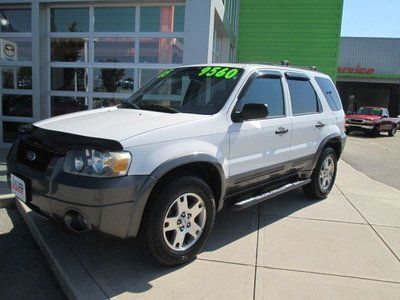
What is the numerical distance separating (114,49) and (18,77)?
2409 millimetres

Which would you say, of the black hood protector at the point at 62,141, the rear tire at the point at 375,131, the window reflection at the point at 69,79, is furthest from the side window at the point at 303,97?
the rear tire at the point at 375,131

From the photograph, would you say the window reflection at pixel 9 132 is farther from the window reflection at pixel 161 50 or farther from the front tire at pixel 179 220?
the front tire at pixel 179 220

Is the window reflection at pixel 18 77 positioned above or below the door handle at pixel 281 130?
above

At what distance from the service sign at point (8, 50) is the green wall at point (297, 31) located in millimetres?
9564

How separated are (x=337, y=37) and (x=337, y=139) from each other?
1072 centimetres

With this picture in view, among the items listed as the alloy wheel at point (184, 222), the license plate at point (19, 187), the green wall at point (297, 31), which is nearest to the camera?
the license plate at point (19, 187)

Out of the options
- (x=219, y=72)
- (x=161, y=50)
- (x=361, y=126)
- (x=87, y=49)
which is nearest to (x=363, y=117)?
(x=361, y=126)

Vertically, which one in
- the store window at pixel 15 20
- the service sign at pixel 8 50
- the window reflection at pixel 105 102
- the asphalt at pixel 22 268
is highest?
the store window at pixel 15 20

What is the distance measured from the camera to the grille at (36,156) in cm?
332

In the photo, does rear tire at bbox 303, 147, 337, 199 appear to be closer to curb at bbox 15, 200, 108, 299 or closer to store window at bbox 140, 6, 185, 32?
curb at bbox 15, 200, 108, 299

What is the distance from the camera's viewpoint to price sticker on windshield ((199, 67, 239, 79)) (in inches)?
174

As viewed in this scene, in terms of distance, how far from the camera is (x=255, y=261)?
383 centimetres

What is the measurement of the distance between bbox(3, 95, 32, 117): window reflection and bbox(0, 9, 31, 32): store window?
154cm

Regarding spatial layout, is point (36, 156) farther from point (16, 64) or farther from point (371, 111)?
point (371, 111)
